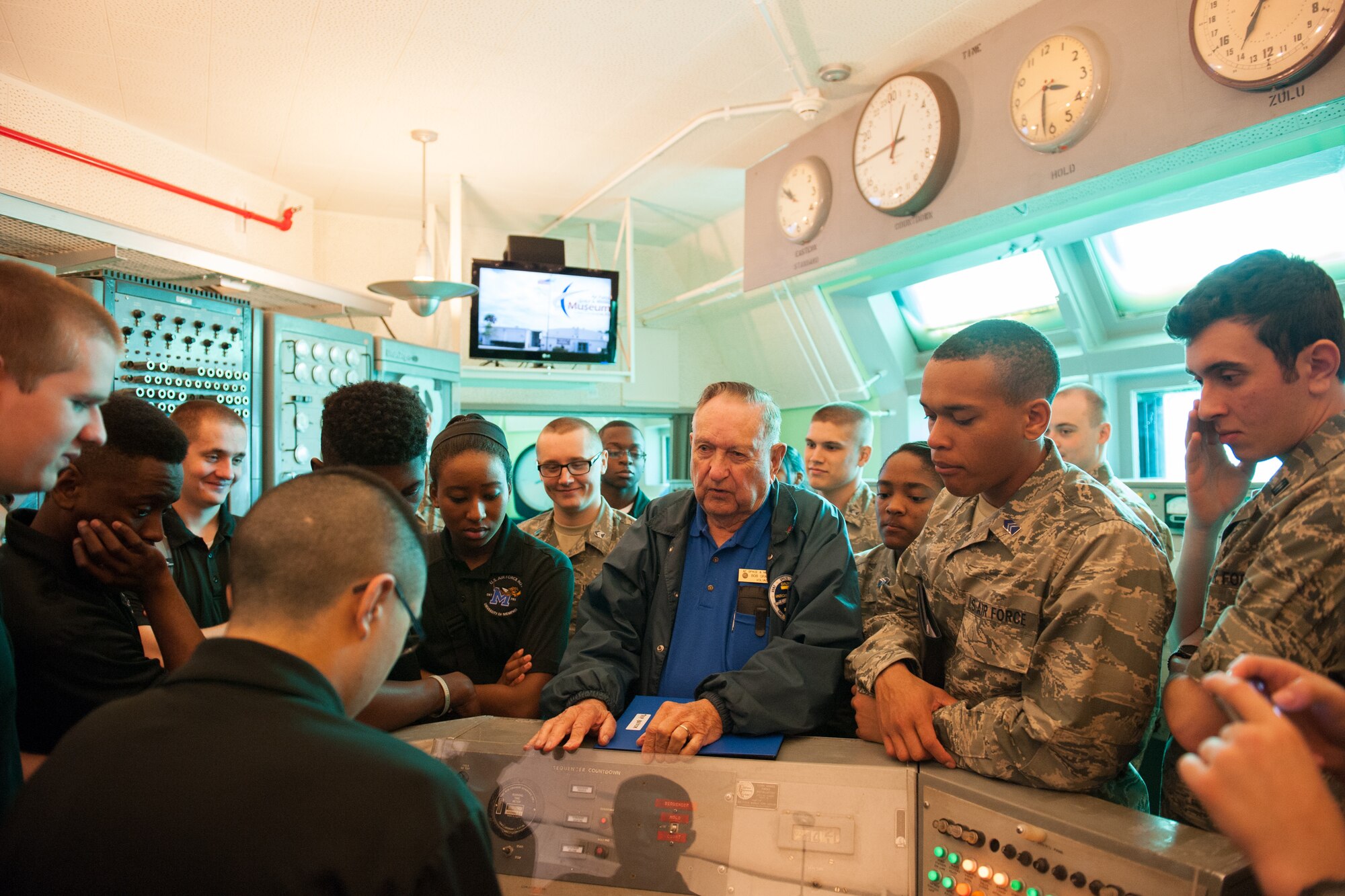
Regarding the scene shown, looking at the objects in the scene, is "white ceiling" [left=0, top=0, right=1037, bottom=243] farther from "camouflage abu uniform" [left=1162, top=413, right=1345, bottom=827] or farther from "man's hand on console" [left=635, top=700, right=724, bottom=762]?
"man's hand on console" [left=635, top=700, right=724, bottom=762]

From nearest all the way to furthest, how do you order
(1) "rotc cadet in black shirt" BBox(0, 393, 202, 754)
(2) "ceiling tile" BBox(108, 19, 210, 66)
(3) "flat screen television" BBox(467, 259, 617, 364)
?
(1) "rotc cadet in black shirt" BBox(0, 393, 202, 754)
(2) "ceiling tile" BBox(108, 19, 210, 66)
(3) "flat screen television" BBox(467, 259, 617, 364)

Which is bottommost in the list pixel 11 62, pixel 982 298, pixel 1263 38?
pixel 982 298

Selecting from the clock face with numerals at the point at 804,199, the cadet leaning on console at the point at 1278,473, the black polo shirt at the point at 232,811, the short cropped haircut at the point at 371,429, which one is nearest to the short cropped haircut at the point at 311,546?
the black polo shirt at the point at 232,811

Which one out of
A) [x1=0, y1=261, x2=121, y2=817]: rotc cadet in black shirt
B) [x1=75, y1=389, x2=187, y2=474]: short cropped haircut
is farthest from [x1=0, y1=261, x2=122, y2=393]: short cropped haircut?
[x1=75, y1=389, x2=187, y2=474]: short cropped haircut

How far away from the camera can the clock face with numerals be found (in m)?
3.84

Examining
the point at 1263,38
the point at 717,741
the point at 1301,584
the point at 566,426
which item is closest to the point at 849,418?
the point at 566,426

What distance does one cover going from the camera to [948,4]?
3.09 m

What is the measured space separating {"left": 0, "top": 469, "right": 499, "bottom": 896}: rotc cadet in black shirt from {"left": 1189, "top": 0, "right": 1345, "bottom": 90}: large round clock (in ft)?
8.61

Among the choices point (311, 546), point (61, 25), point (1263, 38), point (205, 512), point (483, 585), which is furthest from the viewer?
point (61, 25)

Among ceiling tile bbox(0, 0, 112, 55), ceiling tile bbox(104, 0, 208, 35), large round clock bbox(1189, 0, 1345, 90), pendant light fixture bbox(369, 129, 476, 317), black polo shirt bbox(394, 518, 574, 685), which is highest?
ceiling tile bbox(104, 0, 208, 35)

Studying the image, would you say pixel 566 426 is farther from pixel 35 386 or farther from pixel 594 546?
pixel 35 386

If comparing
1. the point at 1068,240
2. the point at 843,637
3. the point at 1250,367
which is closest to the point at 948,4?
the point at 1068,240

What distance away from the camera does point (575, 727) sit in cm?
145

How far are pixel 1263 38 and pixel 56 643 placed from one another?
314 cm
